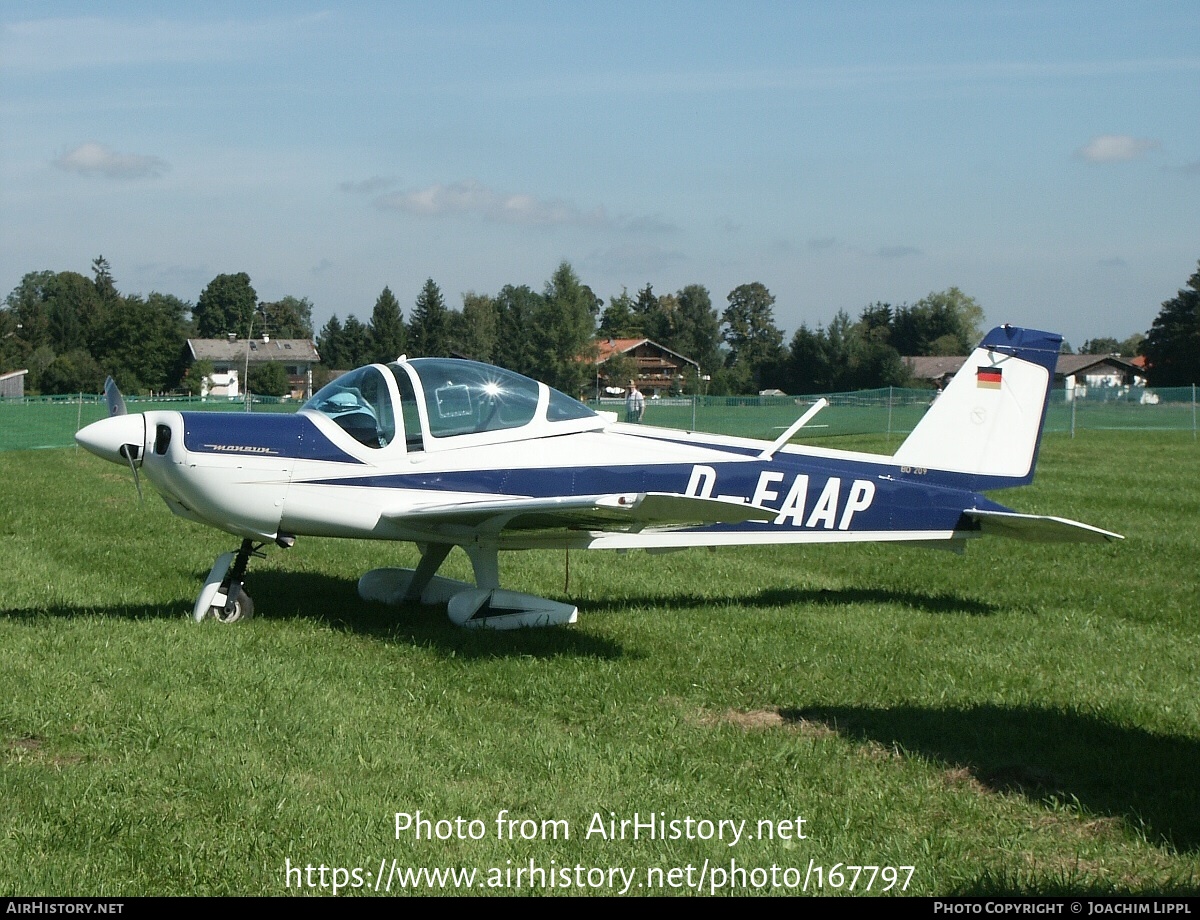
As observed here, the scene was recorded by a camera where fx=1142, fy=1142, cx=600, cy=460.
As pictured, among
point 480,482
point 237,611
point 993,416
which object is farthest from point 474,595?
point 993,416

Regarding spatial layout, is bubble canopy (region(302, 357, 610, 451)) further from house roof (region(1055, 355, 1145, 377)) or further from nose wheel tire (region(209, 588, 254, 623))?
house roof (region(1055, 355, 1145, 377))

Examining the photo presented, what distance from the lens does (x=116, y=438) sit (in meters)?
7.37

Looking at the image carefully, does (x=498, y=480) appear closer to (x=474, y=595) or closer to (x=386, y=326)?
(x=474, y=595)

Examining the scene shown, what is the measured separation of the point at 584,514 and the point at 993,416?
3851 mm

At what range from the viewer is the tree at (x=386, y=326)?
7244 centimetres

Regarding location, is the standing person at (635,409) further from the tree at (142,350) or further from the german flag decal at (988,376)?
→ the tree at (142,350)

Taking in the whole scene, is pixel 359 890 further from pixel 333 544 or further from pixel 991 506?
pixel 333 544

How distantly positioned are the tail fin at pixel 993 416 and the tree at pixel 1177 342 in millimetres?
69006

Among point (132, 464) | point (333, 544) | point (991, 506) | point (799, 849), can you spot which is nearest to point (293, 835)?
point (799, 849)

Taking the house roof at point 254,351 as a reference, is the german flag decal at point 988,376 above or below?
below

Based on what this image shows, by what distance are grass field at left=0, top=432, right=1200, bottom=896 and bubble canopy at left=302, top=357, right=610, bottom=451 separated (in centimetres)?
134

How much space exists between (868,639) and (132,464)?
496cm

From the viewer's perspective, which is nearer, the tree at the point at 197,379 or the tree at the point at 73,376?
the tree at the point at 197,379

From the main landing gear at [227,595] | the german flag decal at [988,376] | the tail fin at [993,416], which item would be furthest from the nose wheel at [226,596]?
the german flag decal at [988,376]
